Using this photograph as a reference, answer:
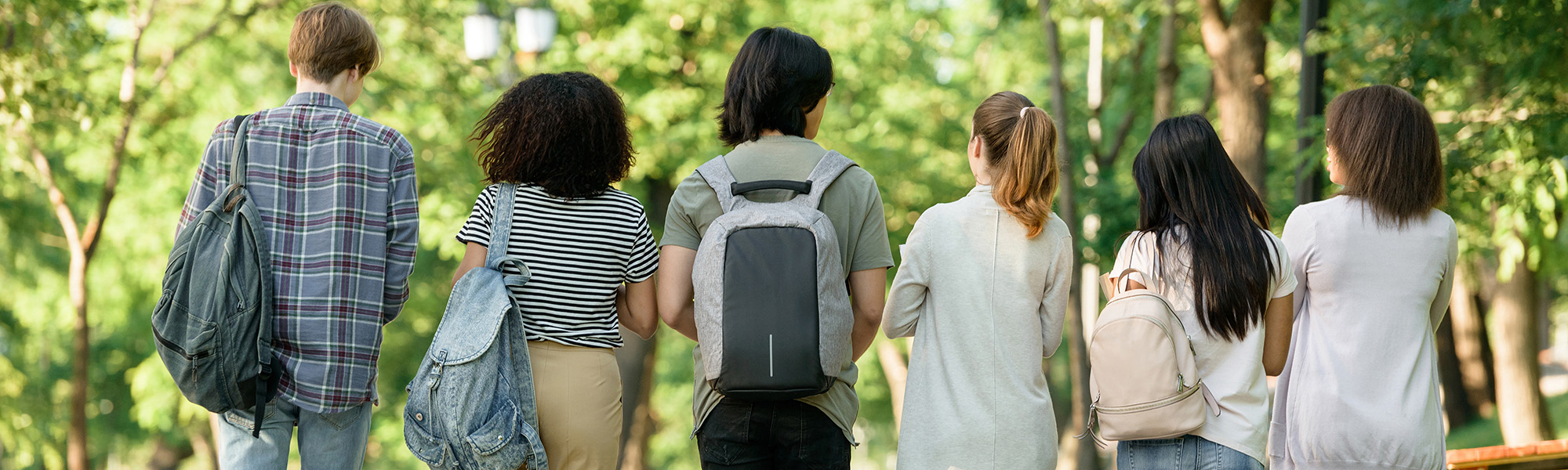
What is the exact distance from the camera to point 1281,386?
122 inches

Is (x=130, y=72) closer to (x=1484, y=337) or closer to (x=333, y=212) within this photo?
(x=333, y=212)

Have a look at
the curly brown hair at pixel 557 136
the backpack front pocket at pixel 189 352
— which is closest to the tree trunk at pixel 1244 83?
the curly brown hair at pixel 557 136

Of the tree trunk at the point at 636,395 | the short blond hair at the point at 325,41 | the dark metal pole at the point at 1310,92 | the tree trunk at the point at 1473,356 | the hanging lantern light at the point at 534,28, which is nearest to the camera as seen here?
the short blond hair at the point at 325,41

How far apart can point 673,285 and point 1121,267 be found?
115 centimetres

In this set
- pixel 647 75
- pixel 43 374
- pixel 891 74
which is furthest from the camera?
pixel 43 374

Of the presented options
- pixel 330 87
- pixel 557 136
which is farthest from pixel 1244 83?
pixel 330 87

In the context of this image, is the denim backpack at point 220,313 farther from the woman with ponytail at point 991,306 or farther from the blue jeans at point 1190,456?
the blue jeans at point 1190,456

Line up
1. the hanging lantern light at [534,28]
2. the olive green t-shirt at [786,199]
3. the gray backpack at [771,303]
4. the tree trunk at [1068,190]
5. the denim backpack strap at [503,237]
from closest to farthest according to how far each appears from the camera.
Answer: the gray backpack at [771,303] → the denim backpack strap at [503,237] → the olive green t-shirt at [786,199] → the tree trunk at [1068,190] → the hanging lantern light at [534,28]

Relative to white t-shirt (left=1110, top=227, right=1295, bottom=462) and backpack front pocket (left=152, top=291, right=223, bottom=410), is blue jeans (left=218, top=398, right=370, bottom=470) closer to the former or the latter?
backpack front pocket (left=152, top=291, right=223, bottom=410)

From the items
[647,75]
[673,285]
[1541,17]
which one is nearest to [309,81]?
[673,285]

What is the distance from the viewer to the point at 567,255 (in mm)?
2785

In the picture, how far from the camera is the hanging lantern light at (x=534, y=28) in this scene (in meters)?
10.8

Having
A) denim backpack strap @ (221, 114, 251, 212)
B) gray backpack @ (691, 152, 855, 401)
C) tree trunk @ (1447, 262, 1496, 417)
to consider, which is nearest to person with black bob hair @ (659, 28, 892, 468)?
gray backpack @ (691, 152, 855, 401)

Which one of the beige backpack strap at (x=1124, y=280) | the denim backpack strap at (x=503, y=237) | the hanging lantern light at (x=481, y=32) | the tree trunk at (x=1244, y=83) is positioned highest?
the hanging lantern light at (x=481, y=32)
